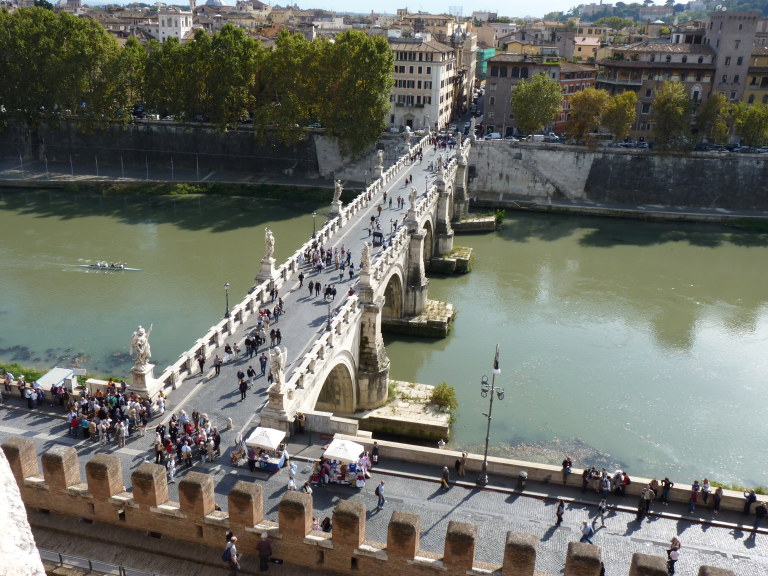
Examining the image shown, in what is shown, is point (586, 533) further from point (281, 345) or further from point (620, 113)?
point (620, 113)

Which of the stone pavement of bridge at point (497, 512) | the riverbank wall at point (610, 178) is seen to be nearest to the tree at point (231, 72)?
the riverbank wall at point (610, 178)

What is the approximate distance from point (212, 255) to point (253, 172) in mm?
19073

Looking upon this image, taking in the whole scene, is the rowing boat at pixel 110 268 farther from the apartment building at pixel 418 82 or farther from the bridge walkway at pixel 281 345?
the apartment building at pixel 418 82

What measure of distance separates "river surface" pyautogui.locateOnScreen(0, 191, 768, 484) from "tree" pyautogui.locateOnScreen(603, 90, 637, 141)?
755 centimetres

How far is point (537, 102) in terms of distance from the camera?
54.9 metres

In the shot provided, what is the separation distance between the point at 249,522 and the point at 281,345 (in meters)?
8.80

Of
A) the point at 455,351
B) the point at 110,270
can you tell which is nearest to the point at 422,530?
the point at 455,351

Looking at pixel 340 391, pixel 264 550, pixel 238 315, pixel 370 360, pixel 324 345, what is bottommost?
pixel 340 391

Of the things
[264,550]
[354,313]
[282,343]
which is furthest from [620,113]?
[264,550]

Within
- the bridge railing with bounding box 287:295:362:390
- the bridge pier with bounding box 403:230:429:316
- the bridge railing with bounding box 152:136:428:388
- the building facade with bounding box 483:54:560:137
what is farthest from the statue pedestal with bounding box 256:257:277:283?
the building facade with bounding box 483:54:560:137

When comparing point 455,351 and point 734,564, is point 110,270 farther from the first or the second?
point 734,564

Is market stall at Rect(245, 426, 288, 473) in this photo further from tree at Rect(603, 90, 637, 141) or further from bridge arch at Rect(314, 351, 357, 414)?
tree at Rect(603, 90, 637, 141)

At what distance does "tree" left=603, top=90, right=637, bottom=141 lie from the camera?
5419 centimetres

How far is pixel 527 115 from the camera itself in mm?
55562
